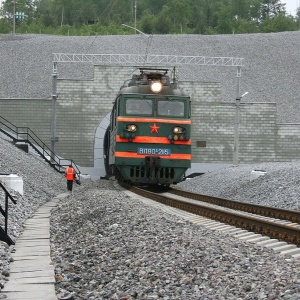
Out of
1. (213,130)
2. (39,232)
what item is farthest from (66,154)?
(39,232)

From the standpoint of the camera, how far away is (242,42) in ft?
263

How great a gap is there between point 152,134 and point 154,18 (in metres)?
105

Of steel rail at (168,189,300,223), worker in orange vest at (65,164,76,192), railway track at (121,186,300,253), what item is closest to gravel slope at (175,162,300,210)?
steel rail at (168,189,300,223)

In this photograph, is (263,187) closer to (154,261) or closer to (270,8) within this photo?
(154,261)

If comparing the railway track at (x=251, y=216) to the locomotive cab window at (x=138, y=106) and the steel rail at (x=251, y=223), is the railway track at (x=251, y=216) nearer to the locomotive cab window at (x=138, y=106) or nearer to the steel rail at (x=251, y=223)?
the steel rail at (x=251, y=223)

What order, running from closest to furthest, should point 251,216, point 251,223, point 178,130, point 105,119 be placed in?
point 251,223 < point 251,216 < point 178,130 < point 105,119

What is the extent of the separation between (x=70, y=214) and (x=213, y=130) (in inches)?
1249

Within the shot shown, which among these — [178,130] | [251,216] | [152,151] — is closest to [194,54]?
[178,130]

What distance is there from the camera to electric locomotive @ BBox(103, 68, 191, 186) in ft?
72.3

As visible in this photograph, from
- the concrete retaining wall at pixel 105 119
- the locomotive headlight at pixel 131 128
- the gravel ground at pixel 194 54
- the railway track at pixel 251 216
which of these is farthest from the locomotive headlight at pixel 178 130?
the gravel ground at pixel 194 54

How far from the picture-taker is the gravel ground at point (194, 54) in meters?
60.4

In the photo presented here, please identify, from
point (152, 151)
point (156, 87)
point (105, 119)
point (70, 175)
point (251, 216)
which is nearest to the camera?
point (251, 216)

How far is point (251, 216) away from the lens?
14.2m

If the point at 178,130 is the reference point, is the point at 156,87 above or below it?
above
